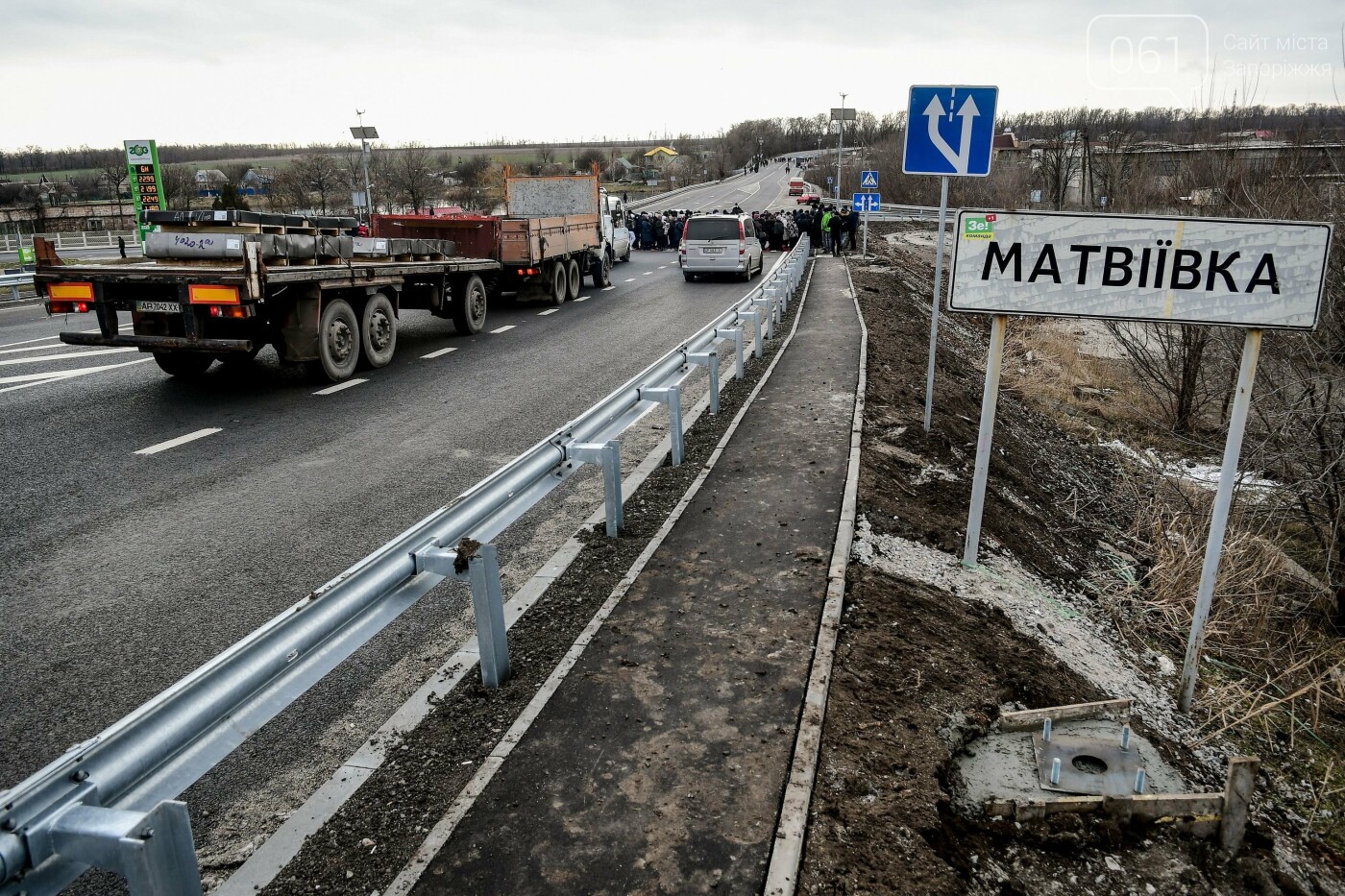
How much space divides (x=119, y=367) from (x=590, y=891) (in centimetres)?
1136

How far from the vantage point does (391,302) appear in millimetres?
12766

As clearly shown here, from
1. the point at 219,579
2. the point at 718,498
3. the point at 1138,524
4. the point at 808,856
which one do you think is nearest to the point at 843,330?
the point at 1138,524

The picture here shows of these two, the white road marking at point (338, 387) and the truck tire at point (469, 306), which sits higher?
the truck tire at point (469, 306)

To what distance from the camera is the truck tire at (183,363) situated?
11.0 meters

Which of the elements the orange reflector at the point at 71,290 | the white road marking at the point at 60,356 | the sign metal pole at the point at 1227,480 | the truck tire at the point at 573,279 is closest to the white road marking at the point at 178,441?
the orange reflector at the point at 71,290

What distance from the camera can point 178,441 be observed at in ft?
27.6

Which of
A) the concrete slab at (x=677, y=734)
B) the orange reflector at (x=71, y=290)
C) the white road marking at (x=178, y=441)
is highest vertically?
the orange reflector at (x=71, y=290)

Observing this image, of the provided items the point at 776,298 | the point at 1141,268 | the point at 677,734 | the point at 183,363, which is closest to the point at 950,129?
the point at 1141,268

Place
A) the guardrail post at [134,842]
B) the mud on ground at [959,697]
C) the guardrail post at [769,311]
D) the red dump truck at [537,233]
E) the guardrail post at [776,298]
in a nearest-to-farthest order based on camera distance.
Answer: the guardrail post at [134,842]
the mud on ground at [959,697]
the guardrail post at [769,311]
the guardrail post at [776,298]
the red dump truck at [537,233]

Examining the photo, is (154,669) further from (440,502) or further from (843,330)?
(843,330)

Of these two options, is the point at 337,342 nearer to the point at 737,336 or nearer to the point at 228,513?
the point at 737,336

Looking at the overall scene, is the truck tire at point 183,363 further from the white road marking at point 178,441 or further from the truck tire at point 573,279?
the truck tire at point 573,279

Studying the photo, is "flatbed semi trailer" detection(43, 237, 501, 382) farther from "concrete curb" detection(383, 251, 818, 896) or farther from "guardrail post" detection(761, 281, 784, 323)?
"concrete curb" detection(383, 251, 818, 896)

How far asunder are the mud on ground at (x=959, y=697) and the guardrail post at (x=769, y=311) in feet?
15.1
